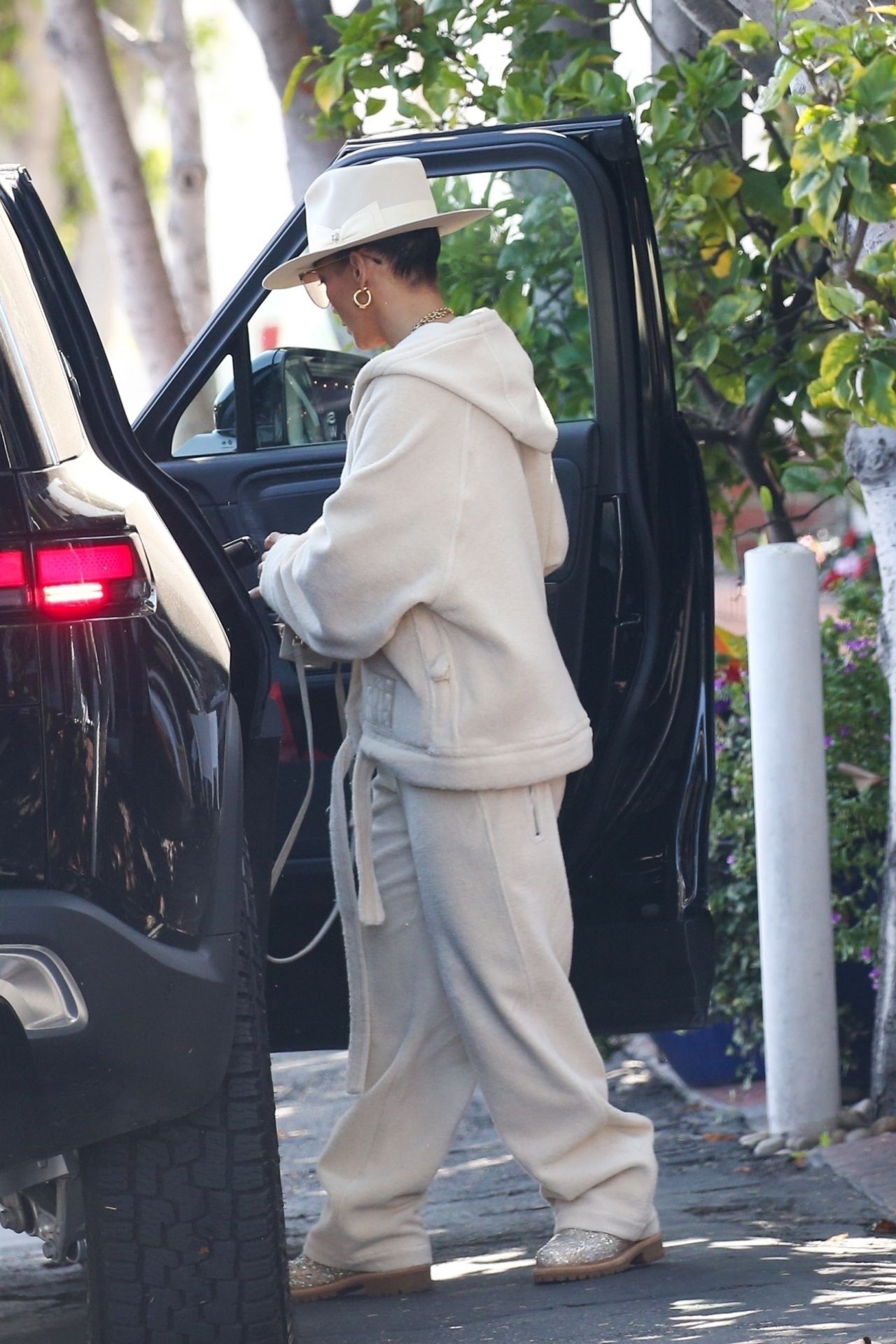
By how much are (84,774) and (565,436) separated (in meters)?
1.62

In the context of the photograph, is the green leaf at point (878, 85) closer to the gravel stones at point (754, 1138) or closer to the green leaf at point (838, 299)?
the green leaf at point (838, 299)

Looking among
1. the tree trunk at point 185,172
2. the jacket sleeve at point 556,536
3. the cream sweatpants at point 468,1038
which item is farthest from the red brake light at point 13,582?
the tree trunk at point 185,172

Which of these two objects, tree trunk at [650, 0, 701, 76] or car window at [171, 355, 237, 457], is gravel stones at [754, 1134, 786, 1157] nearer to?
car window at [171, 355, 237, 457]

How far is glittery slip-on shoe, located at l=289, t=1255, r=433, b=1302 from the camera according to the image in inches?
129

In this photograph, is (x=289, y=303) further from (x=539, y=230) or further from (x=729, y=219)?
(x=729, y=219)

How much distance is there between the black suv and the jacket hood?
43 centimetres

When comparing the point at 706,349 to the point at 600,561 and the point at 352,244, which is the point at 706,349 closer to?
the point at 600,561

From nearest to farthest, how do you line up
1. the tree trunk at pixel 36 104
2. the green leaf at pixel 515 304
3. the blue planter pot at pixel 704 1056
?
the green leaf at pixel 515 304
the blue planter pot at pixel 704 1056
the tree trunk at pixel 36 104

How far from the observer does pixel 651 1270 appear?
3299mm

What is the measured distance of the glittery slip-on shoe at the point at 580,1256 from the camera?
10.5ft

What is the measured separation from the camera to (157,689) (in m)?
2.30

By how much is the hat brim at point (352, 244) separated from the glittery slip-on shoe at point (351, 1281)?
5.72 ft

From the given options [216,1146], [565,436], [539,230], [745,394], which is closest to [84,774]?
[216,1146]

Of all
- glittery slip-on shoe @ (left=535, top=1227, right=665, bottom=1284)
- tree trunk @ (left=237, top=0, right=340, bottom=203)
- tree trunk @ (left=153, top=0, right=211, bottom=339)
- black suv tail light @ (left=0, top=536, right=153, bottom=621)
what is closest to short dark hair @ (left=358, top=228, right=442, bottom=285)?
black suv tail light @ (left=0, top=536, right=153, bottom=621)
